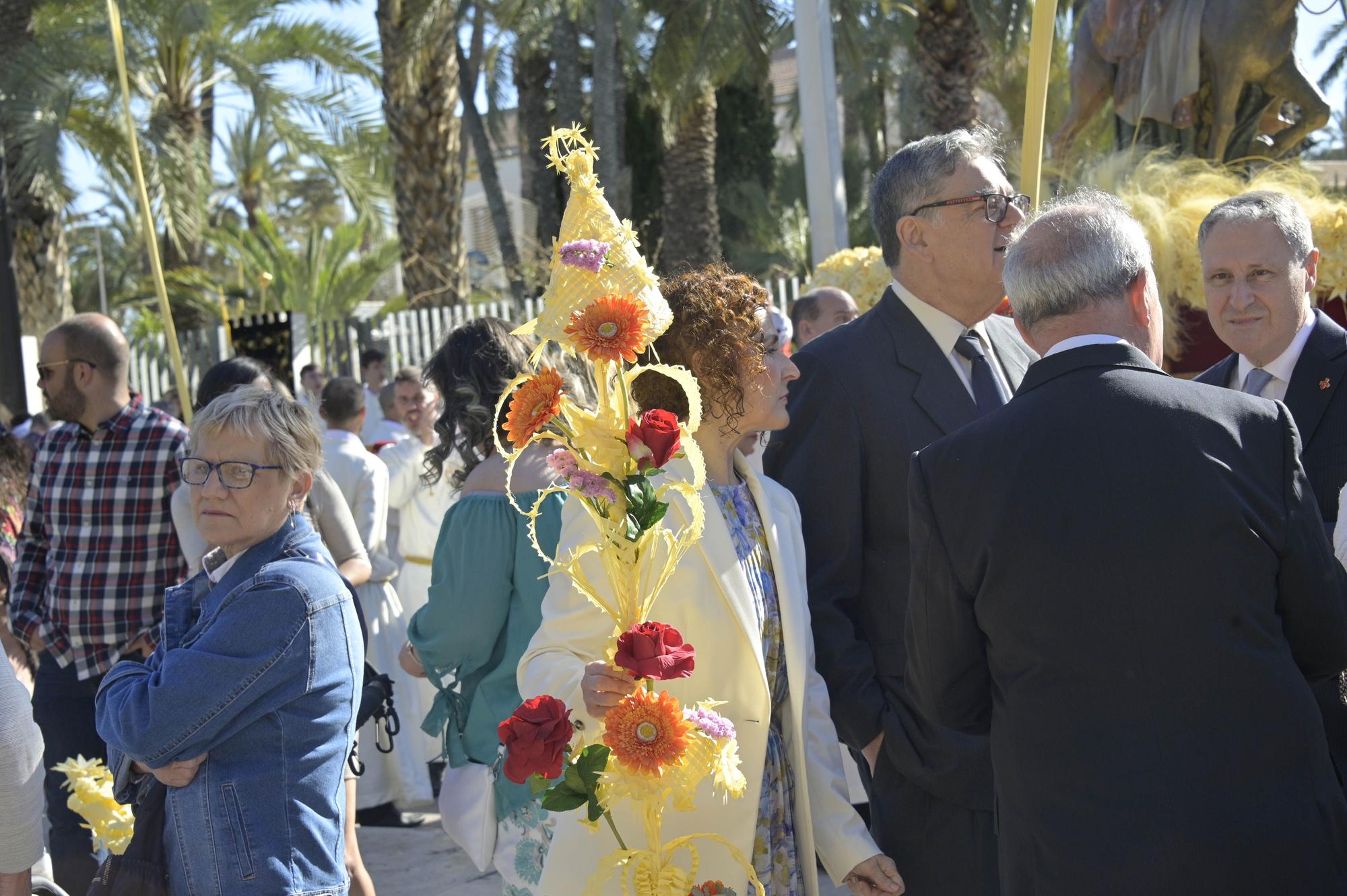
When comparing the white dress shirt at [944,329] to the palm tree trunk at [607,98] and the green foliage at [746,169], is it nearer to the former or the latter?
the palm tree trunk at [607,98]

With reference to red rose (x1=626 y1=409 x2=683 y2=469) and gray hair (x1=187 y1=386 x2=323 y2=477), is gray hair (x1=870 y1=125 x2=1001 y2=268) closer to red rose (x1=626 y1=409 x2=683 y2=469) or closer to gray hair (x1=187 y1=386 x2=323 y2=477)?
red rose (x1=626 y1=409 x2=683 y2=469)

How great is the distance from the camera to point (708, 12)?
57.0ft

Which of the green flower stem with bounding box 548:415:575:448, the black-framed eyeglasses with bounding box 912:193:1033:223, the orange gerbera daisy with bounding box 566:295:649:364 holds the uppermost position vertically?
the black-framed eyeglasses with bounding box 912:193:1033:223

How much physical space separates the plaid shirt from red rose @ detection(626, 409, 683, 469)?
275cm

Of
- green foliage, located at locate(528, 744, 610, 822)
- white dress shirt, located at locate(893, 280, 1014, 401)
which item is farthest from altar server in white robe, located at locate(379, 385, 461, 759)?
green foliage, located at locate(528, 744, 610, 822)

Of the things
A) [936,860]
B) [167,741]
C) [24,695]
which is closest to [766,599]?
[936,860]

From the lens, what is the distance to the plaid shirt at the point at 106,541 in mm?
4648

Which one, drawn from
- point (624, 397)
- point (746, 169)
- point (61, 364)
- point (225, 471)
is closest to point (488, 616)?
point (225, 471)

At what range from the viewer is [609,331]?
2.42m

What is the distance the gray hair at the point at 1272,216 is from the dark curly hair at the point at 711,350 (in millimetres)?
1406

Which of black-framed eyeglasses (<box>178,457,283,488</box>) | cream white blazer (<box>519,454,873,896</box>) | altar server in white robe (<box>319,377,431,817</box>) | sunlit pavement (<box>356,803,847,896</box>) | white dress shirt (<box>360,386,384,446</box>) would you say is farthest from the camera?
white dress shirt (<box>360,386,384,446</box>)

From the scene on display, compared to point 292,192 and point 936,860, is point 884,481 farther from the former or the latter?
point 292,192

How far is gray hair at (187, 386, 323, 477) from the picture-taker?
10.3ft

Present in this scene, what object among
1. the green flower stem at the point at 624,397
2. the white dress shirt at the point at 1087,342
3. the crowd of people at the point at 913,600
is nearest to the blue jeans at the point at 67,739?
the crowd of people at the point at 913,600
